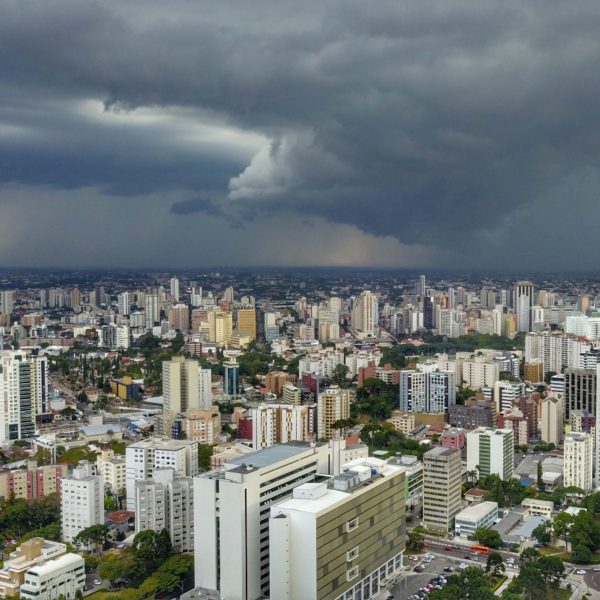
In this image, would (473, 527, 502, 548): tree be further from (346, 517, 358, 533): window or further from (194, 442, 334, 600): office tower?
(194, 442, 334, 600): office tower

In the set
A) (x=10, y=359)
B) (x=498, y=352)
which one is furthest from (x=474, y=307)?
(x=10, y=359)

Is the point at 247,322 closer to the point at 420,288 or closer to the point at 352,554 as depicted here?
the point at 420,288

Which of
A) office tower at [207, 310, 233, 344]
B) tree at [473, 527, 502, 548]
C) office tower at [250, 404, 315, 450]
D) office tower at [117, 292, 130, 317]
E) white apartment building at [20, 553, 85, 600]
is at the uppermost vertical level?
office tower at [117, 292, 130, 317]

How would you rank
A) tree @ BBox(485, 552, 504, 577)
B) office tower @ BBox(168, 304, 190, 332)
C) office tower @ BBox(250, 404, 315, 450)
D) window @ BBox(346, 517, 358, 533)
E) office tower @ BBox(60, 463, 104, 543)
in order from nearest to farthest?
window @ BBox(346, 517, 358, 533) < tree @ BBox(485, 552, 504, 577) < office tower @ BBox(60, 463, 104, 543) < office tower @ BBox(250, 404, 315, 450) < office tower @ BBox(168, 304, 190, 332)

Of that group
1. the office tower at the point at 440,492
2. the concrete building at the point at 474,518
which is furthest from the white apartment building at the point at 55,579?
the concrete building at the point at 474,518

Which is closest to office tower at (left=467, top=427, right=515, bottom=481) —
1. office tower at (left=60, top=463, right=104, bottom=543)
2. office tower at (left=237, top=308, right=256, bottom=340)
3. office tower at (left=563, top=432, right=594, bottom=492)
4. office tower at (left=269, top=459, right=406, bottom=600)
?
office tower at (left=563, top=432, right=594, bottom=492)

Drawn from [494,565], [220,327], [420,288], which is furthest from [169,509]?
[220,327]

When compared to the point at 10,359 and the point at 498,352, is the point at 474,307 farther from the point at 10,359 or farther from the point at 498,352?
the point at 10,359
